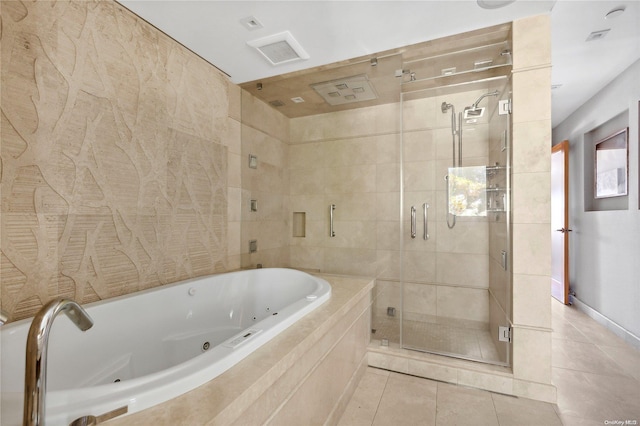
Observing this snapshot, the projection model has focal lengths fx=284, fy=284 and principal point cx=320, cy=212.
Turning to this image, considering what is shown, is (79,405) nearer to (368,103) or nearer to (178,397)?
(178,397)

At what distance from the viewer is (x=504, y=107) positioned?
193 centimetres

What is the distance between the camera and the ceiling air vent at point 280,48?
196cm

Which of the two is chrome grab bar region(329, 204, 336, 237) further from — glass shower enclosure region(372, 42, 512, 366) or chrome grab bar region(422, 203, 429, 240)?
chrome grab bar region(422, 203, 429, 240)

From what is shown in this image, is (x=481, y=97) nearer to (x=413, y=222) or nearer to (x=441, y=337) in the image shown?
(x=413, y=222)

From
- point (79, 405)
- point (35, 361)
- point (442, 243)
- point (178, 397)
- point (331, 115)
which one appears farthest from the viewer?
point (331, 115)

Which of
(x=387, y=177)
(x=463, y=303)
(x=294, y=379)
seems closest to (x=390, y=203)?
(x=387, y=177)

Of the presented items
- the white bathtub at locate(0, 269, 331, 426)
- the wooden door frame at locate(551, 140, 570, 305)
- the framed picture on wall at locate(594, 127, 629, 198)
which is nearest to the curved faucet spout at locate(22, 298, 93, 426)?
the white bathtub at locate(0, 269, 331, 426)

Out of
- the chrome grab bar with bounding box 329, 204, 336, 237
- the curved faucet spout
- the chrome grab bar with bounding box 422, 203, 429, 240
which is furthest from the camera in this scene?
the chrome grab bar with bounding box 329, 204, 336, 237

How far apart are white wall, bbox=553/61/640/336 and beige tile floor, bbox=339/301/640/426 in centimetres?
59

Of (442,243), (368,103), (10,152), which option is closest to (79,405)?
(10,152)

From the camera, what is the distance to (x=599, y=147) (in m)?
2.97

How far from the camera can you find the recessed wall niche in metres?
2.62

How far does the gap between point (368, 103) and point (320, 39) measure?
1.08 meters

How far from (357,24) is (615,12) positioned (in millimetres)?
1642
